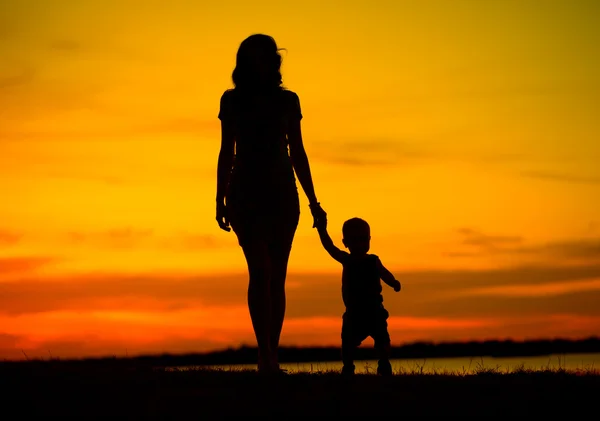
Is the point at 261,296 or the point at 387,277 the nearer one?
the point at 261,296

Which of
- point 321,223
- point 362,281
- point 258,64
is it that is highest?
point 258,64

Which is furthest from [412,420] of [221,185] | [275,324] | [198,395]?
[221,185]

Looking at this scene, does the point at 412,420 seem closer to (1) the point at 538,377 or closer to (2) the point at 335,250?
(1) the point at 538,377

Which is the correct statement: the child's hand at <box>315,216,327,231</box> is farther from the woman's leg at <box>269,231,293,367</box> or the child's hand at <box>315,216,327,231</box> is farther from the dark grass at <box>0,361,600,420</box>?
the dark grass at <box>0,361,600,420</box>

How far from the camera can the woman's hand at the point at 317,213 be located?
42.6 feet

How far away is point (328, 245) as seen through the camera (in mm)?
13695

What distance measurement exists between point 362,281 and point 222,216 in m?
2.32

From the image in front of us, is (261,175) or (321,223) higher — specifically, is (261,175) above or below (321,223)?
above

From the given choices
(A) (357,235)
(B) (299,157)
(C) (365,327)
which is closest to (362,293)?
(C) (365,327)

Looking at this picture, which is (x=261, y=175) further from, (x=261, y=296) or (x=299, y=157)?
(x=261, y=296)

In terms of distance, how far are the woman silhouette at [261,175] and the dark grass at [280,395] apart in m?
0.84

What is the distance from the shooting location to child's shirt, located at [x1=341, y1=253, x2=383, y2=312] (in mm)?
14000

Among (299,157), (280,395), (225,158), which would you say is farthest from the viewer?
(299,157)

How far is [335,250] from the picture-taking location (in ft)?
45.6
